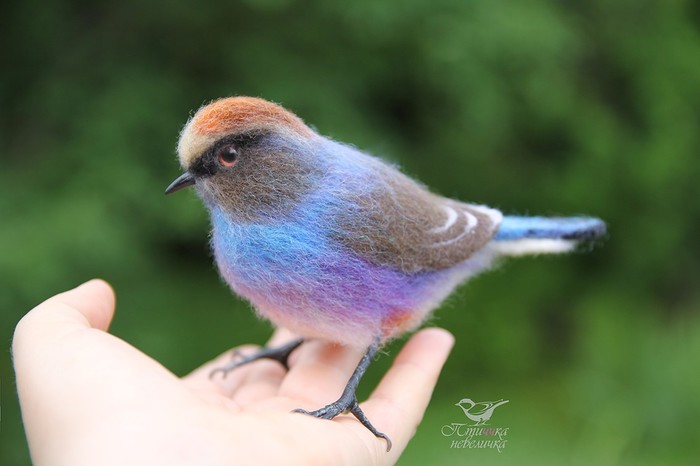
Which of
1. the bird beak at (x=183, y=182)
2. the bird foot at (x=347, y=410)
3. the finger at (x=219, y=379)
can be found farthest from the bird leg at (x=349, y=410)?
the bird beak at (x=183, y=182)

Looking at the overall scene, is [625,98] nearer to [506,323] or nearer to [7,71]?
[506,323]

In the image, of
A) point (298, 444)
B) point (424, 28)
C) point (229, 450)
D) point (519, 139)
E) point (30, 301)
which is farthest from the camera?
point (519, 139)

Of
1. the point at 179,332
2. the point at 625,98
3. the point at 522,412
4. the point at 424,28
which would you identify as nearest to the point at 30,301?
the point at 179,332

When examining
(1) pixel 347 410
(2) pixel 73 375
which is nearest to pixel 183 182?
(2) pixel 73 375

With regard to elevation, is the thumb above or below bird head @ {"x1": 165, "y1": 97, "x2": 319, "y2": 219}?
below

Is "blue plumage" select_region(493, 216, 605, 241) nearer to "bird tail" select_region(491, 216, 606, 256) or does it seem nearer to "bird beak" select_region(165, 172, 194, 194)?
"bird tail" select_region(491, 216, 606, 256)

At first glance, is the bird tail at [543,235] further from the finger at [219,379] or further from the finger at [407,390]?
the finger at [219,379]

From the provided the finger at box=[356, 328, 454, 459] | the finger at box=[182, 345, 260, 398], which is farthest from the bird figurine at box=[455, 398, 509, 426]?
the finger at box=[182, 345, 260, 398]
